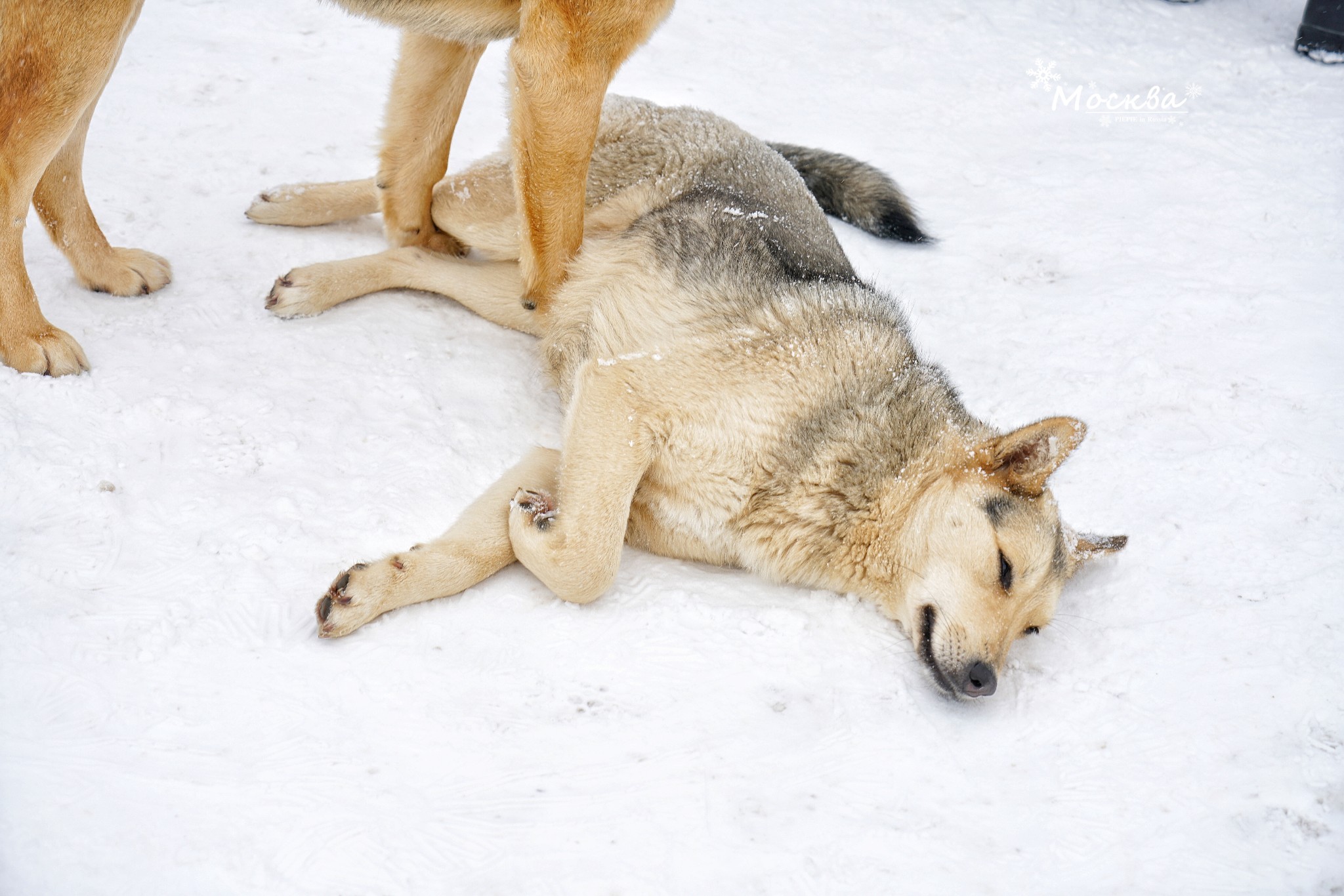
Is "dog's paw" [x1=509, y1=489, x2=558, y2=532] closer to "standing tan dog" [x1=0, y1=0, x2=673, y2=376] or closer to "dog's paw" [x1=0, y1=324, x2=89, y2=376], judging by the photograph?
"standing tan dog" [x1=0, y1=0, x2=673, y2=376]

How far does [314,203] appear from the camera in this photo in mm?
4758

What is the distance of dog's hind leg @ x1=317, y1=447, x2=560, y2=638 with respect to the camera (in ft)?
9.60

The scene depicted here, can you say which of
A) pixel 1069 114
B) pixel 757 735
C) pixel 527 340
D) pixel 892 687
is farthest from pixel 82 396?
pixel 1069 114

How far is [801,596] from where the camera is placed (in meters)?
3.50

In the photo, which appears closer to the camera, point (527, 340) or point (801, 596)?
point (801, 596)

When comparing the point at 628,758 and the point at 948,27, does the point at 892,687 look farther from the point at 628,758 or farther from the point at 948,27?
the point at 948,27

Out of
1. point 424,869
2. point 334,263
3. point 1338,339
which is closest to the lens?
point 424,869

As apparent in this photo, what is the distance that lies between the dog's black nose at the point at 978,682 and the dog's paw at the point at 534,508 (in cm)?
145

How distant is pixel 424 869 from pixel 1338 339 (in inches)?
199

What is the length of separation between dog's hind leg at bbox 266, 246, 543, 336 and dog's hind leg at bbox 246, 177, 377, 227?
0.47 metres

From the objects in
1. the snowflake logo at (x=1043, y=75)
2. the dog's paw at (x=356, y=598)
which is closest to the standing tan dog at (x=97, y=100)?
the dog's paw at (x=356, y=598)

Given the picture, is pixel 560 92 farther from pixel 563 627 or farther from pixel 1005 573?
pixel 1005 573

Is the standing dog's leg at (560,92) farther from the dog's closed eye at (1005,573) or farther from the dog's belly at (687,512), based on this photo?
the dog's closed eye at (1005,573)

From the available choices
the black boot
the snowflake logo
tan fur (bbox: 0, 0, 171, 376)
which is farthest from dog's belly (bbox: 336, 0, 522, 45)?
the black boot
